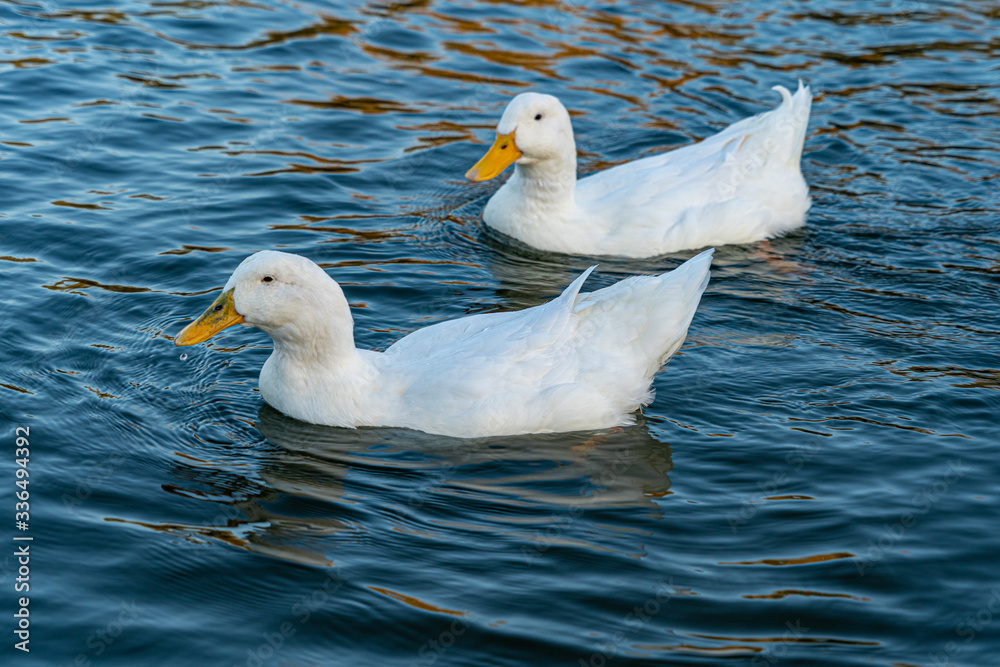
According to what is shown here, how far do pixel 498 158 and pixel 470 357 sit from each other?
3.19 meters

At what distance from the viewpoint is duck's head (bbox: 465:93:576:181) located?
9.16m

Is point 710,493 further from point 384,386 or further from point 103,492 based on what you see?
point 103,492

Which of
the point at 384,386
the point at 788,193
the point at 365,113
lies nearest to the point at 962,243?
the point at 788,193

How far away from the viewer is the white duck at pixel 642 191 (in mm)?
9242

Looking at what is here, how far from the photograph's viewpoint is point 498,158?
364 inches

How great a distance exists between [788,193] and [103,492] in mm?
6392

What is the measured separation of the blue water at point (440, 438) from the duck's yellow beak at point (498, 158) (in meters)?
0.65
